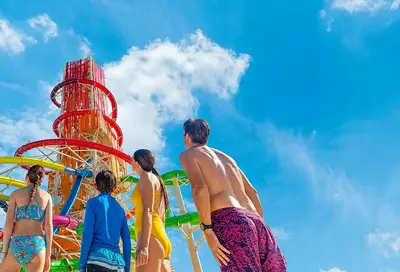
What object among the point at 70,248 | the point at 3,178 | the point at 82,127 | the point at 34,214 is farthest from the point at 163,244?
the point at 82,127

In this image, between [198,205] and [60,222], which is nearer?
[198,205]

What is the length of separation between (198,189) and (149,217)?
1084 millimetres

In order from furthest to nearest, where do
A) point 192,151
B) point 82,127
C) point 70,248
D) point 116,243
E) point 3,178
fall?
point 82,127, point 70,248, point 3,178, point 116,243, point 192,151

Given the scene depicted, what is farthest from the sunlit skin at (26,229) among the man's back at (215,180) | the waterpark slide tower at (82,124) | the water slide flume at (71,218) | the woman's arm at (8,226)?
the waterpark slide tower at (82,124)

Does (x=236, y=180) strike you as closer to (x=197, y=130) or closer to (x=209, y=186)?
(x=209, y=186)

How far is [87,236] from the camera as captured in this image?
12.1ft

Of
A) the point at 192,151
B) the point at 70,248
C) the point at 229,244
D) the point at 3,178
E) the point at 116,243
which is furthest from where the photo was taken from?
the point at 70,248

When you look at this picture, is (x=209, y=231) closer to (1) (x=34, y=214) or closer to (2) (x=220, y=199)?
(2) (x=220, y=199)

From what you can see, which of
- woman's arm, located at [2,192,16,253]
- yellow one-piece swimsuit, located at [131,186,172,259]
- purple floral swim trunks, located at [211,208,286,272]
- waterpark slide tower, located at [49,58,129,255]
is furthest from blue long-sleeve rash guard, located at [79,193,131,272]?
waterpark slide tower, located at [49,58,129,255]

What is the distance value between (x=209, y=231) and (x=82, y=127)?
25.9 metres

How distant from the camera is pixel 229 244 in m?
3.01

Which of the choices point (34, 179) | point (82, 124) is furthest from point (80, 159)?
point (34, 179)

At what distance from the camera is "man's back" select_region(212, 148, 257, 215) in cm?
330

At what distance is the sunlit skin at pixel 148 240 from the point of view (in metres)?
3.88
